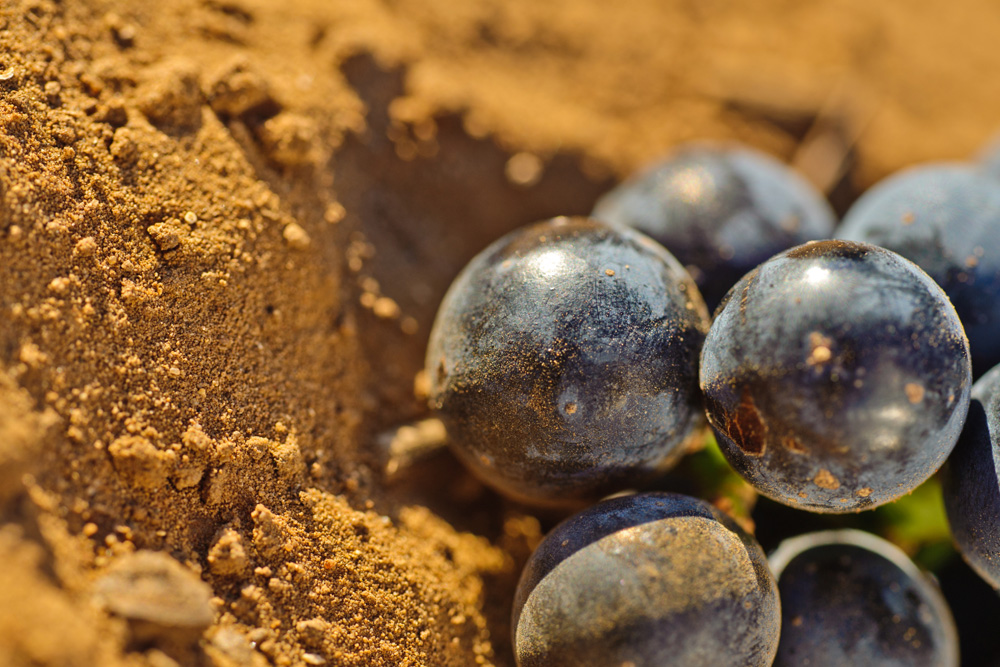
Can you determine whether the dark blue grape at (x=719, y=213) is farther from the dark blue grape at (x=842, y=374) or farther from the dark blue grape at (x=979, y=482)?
the dark blue grape at (x=979, y=482)

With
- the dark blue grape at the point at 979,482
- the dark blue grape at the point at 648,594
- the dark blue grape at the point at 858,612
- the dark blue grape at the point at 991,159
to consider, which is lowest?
the dark blue grape at the point at 858,612

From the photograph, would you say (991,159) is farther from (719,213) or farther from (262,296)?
(262,296)

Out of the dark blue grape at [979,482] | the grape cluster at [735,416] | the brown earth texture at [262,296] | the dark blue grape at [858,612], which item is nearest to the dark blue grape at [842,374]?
the grape cluster at [735,416]

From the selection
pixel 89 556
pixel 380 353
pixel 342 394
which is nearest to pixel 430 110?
pixel 380 353

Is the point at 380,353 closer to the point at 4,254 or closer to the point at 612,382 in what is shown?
the point at 612,382

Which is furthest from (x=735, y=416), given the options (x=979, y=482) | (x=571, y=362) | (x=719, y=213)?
(x=719, y=213)

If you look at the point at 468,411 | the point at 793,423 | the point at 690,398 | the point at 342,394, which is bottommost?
the point at 342,394
